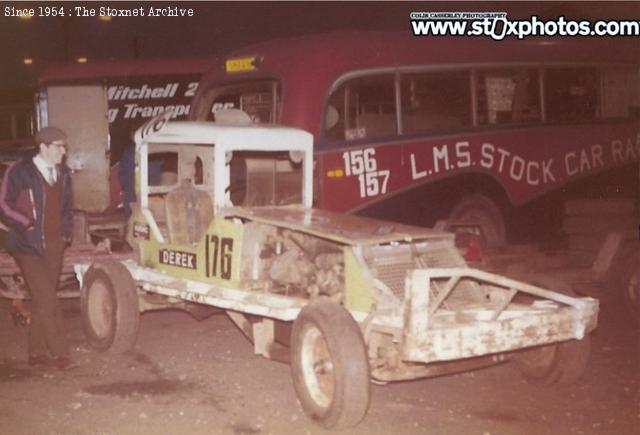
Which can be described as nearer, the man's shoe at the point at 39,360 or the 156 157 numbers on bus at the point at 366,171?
the man's shoe at the point at 39,360

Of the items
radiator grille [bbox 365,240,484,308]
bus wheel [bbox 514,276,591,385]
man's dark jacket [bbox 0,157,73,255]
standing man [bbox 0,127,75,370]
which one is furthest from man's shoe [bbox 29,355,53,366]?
bus wheel [bbox 514,276,591,385]

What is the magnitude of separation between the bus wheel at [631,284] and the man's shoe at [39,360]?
5.76m

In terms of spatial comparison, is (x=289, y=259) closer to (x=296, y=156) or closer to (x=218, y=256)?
(x=218, y=256)

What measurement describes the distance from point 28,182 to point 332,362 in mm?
3166

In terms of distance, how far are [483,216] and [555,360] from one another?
3950mm

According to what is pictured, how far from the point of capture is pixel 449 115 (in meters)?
9.68

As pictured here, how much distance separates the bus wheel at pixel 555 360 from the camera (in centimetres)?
603

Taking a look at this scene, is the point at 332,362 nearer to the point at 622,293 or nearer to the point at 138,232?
the point at 138,232

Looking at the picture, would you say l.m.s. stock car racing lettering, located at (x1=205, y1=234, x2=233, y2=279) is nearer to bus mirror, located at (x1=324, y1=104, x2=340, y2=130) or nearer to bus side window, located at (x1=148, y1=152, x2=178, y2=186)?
bus side window, located at (x1=148, y1=152, x2=178, y2=186)

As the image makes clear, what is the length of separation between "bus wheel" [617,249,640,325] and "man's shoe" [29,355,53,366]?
5.76m

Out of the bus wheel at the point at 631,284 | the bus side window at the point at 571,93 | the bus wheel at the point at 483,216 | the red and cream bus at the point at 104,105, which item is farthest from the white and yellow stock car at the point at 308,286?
the red and cream bus at the point at 104,105

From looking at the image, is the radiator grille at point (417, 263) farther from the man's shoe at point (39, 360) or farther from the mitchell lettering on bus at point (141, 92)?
the mitchell lettering on bus at point (141, 92)

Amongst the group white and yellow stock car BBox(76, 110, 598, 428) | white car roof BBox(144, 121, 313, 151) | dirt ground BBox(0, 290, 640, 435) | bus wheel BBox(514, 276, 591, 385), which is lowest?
dirt ground BBox(0, 290, 640, 435)

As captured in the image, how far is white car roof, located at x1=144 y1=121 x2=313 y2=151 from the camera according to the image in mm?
6750
